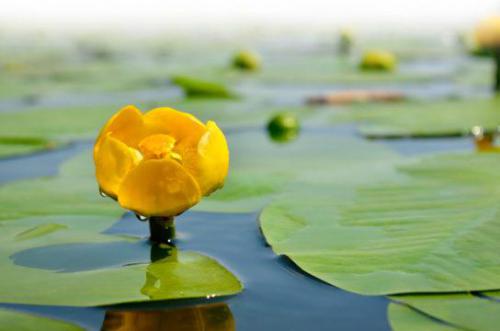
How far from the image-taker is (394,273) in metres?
1.08

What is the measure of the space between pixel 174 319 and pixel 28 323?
0.66 feet

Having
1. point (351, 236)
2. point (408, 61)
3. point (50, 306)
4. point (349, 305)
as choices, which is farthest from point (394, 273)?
point (408, 61)

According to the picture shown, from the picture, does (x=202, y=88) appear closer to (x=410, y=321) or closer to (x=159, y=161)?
(x=159, y=161)

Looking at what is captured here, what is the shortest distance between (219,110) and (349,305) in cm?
210

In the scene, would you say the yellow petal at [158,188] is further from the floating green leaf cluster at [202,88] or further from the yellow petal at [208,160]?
the floating green leaf cluster at [202,88]

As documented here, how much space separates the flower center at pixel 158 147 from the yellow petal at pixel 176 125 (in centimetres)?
3

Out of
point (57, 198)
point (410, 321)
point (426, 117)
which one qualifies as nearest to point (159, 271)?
point (410, 321)

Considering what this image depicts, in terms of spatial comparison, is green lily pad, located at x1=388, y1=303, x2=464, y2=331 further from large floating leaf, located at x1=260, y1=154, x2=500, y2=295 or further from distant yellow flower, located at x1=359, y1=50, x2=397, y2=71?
distant yellow flower, located at x1=359, y1=50, x2=397, y2=71

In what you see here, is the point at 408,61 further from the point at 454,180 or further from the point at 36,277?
the point at 36,277

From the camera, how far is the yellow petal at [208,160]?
1182 millimetres

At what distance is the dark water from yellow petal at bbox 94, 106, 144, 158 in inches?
7.8

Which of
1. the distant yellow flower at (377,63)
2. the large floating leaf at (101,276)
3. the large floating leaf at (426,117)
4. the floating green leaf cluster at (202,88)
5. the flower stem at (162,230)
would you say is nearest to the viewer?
the large floating leaf at (101,276)

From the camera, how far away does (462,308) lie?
3.18ft

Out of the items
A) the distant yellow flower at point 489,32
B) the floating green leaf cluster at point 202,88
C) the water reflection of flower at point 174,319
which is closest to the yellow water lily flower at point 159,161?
the water reflection of flower at point 174,319
